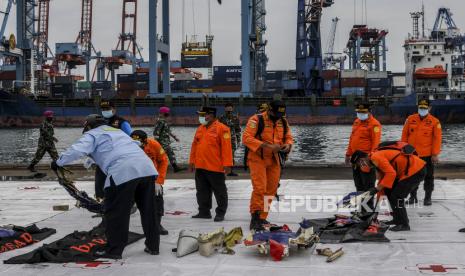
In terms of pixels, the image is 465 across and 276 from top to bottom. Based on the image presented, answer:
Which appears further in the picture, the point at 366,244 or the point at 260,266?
the point at 366,244

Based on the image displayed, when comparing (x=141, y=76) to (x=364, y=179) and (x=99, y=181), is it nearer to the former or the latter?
(x=364, y=179)

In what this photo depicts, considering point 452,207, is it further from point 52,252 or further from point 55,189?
point 55,189

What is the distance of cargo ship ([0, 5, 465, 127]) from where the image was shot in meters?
68.4

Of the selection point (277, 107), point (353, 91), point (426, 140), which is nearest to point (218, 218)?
point (277, 107)

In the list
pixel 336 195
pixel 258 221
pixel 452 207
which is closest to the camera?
pixel 258 221

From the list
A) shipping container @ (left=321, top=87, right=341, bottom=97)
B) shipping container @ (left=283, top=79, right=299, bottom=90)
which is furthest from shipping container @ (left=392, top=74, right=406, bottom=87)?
shipping container @ (left=283, top=79, right=299, bottom=90)

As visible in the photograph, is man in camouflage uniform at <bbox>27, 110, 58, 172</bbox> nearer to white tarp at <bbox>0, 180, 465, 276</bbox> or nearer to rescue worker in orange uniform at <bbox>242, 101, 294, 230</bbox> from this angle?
white tarp at <bbox>0, 180, 465, 276</bbox>

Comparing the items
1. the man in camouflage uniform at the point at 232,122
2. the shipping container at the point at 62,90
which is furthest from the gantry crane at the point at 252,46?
the man in camouflage uniform at the point at 232,122

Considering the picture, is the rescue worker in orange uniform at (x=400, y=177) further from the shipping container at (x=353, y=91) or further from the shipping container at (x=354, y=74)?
the shipping container at (x=354, y=74)

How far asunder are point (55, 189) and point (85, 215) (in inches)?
134

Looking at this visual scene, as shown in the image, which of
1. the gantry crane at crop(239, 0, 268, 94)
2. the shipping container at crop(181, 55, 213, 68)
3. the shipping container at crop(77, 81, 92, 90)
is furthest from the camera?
the shipping container at crop(181, 55, 213, 68)

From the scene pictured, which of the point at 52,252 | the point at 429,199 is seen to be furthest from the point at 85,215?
the point at 429,199

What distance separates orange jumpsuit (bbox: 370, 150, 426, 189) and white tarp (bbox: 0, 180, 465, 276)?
0.66 m

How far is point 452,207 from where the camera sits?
29.3 ft
